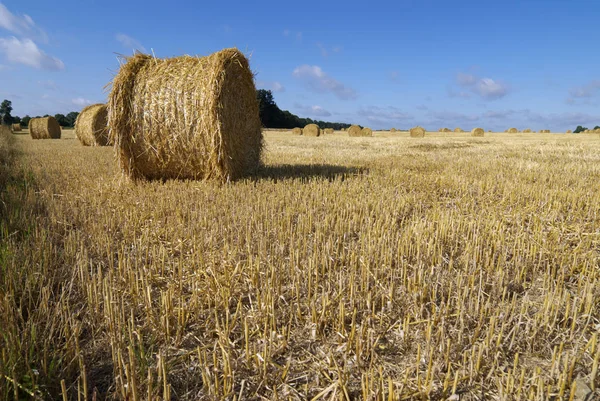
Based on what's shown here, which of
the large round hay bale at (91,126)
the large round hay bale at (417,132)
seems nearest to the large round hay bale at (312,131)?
the large round hay bale at (417,132)

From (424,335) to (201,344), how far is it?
3.94ft

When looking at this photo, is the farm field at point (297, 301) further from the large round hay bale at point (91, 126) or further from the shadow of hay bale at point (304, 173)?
the large round hay bale at point (91, 126)

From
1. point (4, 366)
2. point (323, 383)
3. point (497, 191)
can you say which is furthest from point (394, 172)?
point (4, 366)

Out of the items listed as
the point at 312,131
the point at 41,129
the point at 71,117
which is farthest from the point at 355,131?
the point at 71,117

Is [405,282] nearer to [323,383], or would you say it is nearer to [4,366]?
[323,383]

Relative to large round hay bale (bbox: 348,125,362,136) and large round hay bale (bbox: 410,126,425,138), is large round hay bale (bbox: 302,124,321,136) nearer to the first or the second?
large round hay bale (bbox: 348,125,362,136)

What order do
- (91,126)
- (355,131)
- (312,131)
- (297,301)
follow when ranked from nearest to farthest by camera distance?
(297,301), (91,126), (312,131), (355,131)

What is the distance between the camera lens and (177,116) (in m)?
5.96

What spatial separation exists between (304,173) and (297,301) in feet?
16.4

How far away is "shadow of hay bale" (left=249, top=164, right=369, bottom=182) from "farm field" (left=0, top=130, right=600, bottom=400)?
1902 mm

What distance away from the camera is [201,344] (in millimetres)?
1992

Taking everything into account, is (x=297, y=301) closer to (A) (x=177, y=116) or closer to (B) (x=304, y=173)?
(A) (x=177, y=116)

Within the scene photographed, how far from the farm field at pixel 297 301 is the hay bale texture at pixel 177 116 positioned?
1.54m

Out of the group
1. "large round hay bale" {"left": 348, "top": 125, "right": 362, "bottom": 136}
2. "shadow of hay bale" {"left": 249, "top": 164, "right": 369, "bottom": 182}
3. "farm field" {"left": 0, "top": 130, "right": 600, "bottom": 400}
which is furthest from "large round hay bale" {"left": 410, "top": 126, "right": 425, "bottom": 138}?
"farm field" {"left": 0, "top": 130, "right": 600, "bottom": 400}
